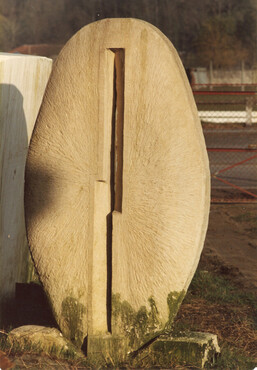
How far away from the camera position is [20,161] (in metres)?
4.26

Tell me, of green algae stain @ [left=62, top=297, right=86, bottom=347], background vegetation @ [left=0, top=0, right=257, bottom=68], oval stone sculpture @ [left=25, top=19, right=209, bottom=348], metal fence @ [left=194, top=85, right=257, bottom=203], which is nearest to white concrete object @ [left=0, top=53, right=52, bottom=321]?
oval stone sculpture @ [left=25, top=19, right=209, bottom=348]

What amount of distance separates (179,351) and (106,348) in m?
0.36

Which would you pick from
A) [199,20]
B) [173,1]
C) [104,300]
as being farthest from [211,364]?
[199,20]

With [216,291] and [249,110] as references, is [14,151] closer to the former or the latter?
[216,291]

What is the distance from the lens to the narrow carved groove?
3279mm

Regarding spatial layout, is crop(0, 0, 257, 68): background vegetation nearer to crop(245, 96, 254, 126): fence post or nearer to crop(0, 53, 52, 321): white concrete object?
crop(245, 96, 254, 126): fence post

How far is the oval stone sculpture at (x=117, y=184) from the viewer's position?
3.16 meters

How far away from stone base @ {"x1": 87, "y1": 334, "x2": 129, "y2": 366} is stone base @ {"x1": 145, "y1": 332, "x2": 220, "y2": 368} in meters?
0.15

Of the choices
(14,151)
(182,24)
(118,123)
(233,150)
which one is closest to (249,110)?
(233,150)

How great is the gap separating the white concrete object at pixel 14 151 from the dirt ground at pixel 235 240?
174 cm

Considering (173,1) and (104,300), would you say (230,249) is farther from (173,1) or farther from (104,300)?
(173,1)

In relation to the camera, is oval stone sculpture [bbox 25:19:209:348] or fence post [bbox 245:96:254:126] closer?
oval stone sculpture [bbox 25:19:209:348]

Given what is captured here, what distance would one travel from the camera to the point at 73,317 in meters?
3.38

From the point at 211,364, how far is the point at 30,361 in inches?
34.8
